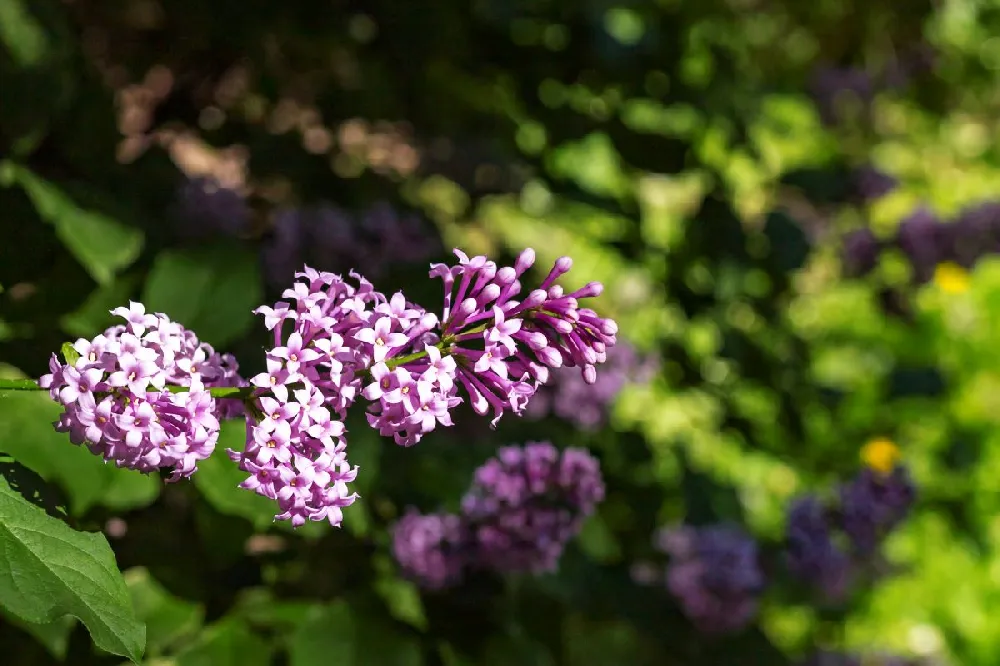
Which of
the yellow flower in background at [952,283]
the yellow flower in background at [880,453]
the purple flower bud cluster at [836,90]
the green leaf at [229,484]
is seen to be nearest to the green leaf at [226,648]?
the green leaf at [229,484]

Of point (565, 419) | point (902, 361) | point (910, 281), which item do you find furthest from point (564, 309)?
point (902, 361)

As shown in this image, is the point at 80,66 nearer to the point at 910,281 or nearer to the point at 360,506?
the point at 360,506

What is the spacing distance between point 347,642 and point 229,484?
36 centimetres

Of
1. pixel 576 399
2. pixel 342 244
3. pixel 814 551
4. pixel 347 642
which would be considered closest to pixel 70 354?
pixel 347 642

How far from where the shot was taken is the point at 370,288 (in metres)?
1.16

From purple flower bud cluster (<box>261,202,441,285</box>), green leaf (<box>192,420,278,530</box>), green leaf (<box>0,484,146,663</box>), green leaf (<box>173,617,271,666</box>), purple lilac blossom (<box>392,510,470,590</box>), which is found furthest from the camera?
purple flower bud cluster (<box>261,202,441,285</box>)

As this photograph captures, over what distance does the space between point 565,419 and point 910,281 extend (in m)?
1.38

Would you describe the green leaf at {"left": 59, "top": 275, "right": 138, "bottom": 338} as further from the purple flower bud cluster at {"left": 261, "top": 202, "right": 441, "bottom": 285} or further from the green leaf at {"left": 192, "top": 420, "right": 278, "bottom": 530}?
the purple flower bud cluster at {"left": 261, "top": 202, "right": 441, "bottom": 285}

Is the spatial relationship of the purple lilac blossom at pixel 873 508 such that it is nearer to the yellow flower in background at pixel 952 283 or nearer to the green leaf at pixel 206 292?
the green leaf at pixel 206 292

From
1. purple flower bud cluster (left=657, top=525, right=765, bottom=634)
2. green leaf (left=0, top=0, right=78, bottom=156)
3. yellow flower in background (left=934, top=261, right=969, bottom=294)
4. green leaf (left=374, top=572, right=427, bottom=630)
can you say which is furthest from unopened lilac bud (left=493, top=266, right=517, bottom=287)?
yellow flower in background (left=934, top=261, right=969, bottom=294)

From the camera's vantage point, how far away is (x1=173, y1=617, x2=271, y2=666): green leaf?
1.64 meters

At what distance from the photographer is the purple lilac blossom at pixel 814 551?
9.28ft

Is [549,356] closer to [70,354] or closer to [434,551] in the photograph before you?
[70,354]

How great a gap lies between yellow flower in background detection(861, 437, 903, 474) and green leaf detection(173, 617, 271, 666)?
322 centimetres
